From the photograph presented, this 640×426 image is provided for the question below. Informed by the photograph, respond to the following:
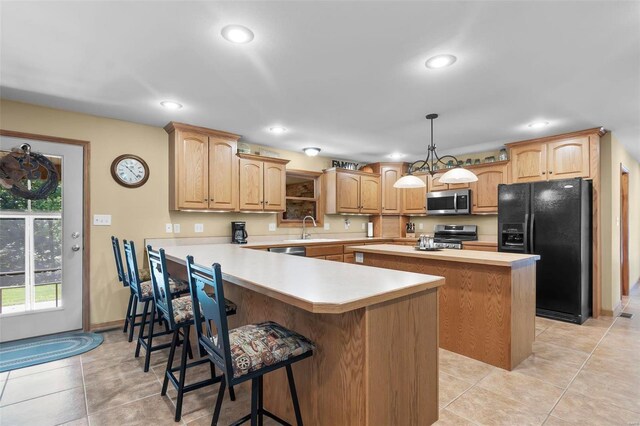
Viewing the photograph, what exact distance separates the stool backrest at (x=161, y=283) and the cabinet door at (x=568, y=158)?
4.55 meters

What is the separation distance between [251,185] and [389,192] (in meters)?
2.71

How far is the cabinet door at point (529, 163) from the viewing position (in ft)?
13.8

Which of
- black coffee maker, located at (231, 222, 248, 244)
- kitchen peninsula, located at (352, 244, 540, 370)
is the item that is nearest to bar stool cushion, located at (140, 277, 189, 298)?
black coffee maker, located at (231, 222, 248, 244)

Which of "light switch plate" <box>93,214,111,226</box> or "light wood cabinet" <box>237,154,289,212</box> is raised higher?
"light wood cabinet" <box>237,154,289,212</box>

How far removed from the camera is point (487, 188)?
482 centimetres

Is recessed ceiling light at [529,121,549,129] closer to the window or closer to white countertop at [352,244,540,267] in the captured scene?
white countertop at [352,244,540,267]

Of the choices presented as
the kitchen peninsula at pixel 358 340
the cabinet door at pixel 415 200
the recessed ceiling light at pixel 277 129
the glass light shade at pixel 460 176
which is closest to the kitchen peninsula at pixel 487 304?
the glass light shade at pixel 460 176

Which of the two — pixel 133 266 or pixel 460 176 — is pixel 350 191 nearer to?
pixel 460 176

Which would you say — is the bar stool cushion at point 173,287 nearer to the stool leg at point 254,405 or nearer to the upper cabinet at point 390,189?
the stool leg at point 254,405

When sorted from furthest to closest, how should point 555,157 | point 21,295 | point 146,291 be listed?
point 555,157
point 21,295
point 146,291

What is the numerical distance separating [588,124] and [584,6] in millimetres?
2560

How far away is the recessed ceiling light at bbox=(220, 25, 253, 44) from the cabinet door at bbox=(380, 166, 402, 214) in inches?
166

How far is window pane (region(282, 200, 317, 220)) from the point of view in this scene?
17.0ft

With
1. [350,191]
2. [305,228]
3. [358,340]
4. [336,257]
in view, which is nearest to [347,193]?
[350,191]
